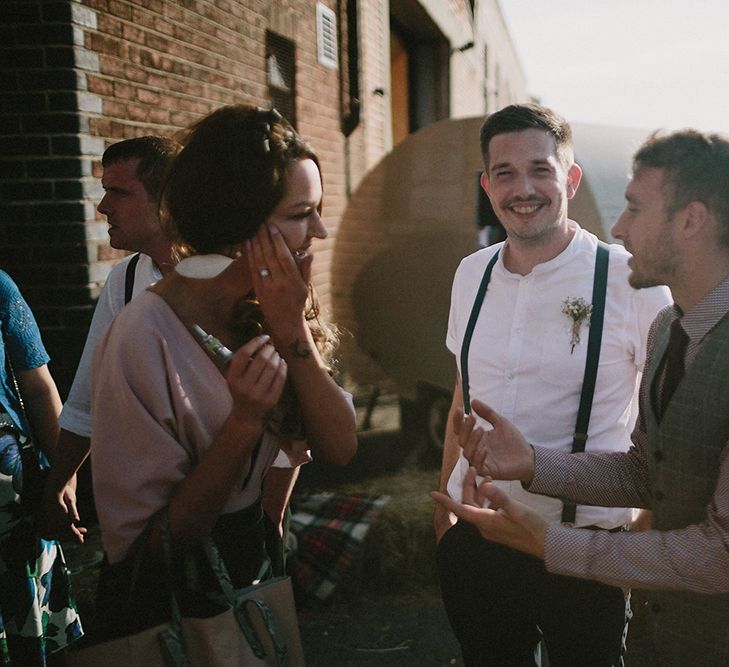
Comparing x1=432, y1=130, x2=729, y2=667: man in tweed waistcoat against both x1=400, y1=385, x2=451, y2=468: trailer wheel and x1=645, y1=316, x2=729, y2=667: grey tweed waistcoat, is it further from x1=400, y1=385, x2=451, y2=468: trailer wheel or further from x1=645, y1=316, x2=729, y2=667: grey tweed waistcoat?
x1=400, y1=385, x2=451, y2=468: trailer wheel

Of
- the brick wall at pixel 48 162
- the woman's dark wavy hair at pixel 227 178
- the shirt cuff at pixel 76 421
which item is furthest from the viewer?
the brick wall at pixel 48 162

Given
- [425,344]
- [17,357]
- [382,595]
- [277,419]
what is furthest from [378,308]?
[277,419]

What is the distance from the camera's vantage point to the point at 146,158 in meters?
2.60

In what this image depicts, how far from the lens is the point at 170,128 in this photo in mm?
4539

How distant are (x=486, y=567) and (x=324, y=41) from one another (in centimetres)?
655

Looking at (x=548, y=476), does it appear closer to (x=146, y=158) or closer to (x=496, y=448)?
(x=496, y=448)

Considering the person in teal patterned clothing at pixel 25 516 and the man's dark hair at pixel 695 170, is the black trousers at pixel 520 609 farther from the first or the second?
the person in teal patterned clothing at pixel 25 516

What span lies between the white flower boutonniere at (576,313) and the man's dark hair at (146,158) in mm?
1485

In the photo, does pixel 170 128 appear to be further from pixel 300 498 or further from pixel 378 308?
pixel 300 498

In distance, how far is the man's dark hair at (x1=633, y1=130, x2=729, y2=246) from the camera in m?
1.77

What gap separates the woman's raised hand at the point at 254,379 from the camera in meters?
1.47

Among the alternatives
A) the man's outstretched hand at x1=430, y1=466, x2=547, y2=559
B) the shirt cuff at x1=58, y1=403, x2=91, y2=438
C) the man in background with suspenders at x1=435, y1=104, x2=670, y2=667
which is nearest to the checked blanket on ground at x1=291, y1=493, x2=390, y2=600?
the man in background with suspenders at x1=435, y1=104, x2=670, y2=667

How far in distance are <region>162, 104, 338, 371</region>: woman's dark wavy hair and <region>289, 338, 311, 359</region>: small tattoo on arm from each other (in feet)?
0.84

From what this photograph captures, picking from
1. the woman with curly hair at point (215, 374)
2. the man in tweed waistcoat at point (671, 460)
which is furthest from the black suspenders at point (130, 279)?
the man in tweed waistcoat at point (671, 460)
